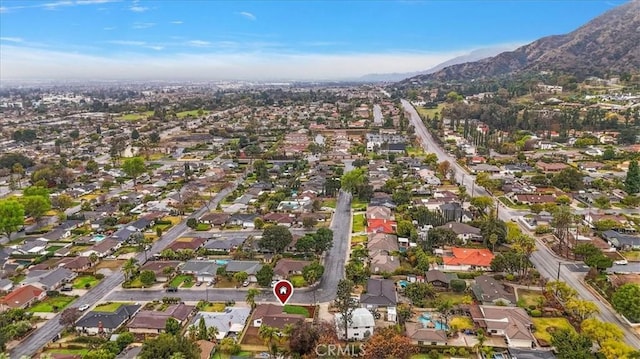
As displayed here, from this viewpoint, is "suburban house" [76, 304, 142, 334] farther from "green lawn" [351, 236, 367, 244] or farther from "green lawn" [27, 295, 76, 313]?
"green lawn" [351, 236, 367, 244]

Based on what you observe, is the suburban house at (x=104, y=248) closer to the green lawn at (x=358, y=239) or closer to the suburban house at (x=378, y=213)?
the green lawn at (x=358, y=239)

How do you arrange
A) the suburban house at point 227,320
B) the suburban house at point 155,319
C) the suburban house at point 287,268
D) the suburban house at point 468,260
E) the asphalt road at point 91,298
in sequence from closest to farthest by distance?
the asphalt road at point 91,298 → the suburban house at point 227,320 → the suburban house at point 155,319 → the suburban house at point 287,268 → the suburban house at point 468,260

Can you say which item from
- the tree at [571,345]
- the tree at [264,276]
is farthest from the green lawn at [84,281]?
the tree at [571,345]


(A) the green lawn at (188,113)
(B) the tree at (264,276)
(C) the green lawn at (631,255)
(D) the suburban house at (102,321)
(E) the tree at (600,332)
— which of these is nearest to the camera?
(E) the tree at (600,332)

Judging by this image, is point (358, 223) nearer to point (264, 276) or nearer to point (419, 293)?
point (264, 276)

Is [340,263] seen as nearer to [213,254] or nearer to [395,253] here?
[395,253]

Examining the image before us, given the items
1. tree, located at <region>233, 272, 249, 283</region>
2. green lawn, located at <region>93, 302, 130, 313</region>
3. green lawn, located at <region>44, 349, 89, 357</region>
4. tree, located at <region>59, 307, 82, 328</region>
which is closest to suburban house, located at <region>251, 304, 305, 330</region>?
tree, located at <region>233, 272, 249, 283</region>
